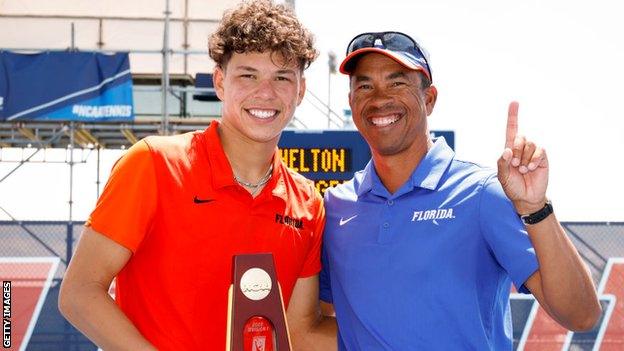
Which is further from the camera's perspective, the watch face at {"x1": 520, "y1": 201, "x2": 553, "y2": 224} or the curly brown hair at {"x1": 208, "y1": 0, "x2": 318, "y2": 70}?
the curly brown hair at {"x1": 208, "y1": 0, "x2": 318, "y2": 70}

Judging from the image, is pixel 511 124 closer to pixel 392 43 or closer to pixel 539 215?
pixel 539 215

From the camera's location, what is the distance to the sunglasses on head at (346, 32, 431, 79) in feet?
11.5

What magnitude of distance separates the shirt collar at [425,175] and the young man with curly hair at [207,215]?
244mm

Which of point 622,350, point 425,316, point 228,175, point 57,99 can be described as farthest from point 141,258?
point 57,99

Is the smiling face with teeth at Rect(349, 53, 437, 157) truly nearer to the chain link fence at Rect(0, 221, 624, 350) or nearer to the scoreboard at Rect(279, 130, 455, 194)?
the scoreboard at Rect(279, 130, 455, 194)

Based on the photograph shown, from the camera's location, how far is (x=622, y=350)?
29.2 feet

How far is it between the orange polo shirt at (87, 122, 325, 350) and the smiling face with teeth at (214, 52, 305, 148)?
0.15 meters

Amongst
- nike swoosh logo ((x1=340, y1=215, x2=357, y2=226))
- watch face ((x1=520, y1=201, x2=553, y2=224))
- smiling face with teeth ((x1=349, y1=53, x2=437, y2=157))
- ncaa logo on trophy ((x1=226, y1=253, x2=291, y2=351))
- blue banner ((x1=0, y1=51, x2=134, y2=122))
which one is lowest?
blue banner ((x1=0, y1=51, x2=134, y2=122))

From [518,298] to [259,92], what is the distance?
5989 mm

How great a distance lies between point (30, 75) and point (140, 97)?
248 cm

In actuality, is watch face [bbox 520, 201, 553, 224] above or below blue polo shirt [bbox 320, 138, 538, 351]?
above

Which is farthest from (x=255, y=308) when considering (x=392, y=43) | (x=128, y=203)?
(x=392, y=43)

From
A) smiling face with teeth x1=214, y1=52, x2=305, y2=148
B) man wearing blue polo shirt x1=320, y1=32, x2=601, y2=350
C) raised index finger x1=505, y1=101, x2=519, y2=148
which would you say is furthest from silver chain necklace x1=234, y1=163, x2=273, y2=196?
raised index finger x1=505, y1=101, x2=519, y2=148

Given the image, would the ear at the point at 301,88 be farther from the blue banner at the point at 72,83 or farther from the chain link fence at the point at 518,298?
the blue banner at the point at 72,83
